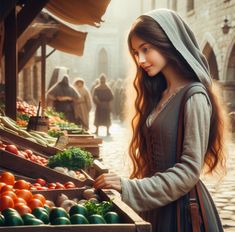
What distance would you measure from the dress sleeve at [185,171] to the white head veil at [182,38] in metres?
0.13

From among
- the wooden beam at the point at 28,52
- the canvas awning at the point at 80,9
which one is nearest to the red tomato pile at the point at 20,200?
the canvas awning at the point at 80,9

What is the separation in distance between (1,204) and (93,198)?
46cm

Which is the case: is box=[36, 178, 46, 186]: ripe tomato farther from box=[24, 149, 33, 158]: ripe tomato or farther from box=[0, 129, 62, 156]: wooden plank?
box=[0, 129, 62, 156]: wooden plank

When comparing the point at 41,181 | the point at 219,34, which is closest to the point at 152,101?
the point at 41,181

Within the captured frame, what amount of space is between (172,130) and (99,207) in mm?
484

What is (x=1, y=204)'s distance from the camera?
2.70 meters

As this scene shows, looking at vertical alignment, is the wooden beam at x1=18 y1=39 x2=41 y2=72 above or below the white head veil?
above

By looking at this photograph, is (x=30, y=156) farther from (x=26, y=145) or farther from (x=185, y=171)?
(x=185, y=171)

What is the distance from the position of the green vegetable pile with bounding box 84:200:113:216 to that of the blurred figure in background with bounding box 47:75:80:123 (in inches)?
524

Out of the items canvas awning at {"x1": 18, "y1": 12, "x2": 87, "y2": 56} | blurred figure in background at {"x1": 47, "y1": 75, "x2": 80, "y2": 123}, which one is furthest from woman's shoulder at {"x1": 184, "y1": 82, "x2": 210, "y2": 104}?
blurred figure in background at {"x1": 47, "y1": 75, "x2": 80, "y2": 123}

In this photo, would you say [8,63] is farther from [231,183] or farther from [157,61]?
[157,61]

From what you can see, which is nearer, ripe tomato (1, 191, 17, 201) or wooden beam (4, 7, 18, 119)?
ripe tomato (1, 191, 17, 201)

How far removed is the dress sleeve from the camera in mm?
2441

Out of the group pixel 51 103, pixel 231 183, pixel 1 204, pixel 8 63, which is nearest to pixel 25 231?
pixel 1 204
